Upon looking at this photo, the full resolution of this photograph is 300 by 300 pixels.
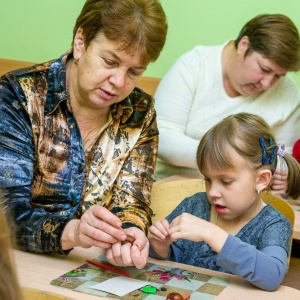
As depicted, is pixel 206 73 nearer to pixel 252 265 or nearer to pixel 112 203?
pixel 112 203

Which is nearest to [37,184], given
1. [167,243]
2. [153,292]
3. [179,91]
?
[167,243]

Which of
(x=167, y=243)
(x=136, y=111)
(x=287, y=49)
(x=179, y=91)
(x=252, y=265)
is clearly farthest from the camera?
(x=179, y=91)

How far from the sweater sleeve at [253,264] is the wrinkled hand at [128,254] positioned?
0.20 m

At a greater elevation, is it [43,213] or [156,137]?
[156,137]

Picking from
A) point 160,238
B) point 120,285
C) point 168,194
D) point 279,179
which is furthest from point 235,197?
point 279,179

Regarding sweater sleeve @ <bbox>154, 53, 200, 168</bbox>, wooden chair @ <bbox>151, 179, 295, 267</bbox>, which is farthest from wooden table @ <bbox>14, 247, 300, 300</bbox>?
sweater sleeve @ <bbox>154, 53, 200, 168</bbox>

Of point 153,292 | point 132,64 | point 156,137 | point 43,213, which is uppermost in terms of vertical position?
point 132,64

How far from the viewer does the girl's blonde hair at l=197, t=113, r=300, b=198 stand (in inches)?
78.7

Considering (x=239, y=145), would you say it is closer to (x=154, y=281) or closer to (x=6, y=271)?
(x=154, y=281)

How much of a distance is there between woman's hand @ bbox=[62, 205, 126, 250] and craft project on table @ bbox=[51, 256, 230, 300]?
0.21ft

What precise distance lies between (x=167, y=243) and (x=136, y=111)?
536mm

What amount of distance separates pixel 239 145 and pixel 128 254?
53 centimetres

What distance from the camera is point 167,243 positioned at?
1.87 metres

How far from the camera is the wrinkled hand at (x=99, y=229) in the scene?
170cm
